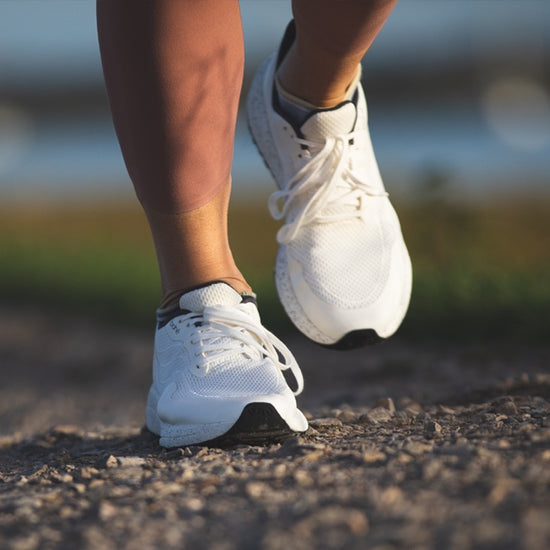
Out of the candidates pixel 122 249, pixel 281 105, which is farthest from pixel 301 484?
pixel 122 249

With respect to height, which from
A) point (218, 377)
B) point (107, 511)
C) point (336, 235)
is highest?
point (336, 235)

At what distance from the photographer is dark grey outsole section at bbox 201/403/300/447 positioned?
4.33ft

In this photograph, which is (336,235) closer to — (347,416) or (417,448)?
(347,416)

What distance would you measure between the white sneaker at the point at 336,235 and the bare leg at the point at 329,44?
0.06 meters

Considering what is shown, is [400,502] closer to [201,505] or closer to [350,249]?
[201,505]

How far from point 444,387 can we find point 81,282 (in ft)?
9.05

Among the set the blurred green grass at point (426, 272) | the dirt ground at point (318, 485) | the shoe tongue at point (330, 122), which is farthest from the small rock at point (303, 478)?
the blurred green grass at point (426, 272)

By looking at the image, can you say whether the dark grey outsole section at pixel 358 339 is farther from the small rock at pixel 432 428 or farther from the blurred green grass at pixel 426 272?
the blurred green grass at pixel 426 272

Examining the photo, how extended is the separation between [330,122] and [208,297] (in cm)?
49

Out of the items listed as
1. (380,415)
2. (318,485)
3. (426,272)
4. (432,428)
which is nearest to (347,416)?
(380,415)

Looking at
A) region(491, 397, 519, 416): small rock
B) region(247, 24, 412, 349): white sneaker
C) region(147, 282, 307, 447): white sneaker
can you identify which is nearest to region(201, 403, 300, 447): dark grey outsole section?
region(147, 282, 307, 447): white sneaker

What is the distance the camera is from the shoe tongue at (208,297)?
1.49 metres

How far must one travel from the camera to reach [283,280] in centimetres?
171

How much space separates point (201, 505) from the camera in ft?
3.29
